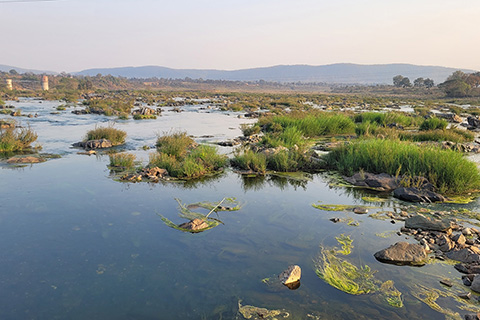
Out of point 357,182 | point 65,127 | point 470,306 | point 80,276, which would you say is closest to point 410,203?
point 357,182

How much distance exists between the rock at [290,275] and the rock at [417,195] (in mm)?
4593

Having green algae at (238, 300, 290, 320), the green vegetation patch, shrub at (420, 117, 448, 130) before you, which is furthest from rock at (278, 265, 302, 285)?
shrub at (420, 117, 448, 130)

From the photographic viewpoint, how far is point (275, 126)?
1848 centimetres

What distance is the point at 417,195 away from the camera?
8.48 metres

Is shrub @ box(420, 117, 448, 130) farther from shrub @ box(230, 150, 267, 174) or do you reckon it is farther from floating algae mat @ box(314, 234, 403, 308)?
floating algae mat @ box(314, 234, 403, 308)

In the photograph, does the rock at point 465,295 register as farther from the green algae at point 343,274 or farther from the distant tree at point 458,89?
the distant tree at point 458,89

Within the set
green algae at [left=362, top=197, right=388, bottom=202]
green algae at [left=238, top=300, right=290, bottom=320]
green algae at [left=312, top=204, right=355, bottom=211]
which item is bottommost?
green algae at [left=238, top=300, right=290, bottom=320]

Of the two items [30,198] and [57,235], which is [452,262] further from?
[30,198]

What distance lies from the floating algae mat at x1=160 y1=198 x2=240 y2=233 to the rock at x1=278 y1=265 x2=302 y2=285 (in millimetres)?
2168

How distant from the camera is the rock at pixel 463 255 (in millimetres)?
5473

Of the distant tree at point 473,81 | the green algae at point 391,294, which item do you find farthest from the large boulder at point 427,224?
the distant tree at point 473,81

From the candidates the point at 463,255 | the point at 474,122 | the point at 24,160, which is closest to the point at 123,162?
the point at 24,160

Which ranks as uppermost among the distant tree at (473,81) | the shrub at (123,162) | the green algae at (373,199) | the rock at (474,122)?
the distant tree at (473,81)

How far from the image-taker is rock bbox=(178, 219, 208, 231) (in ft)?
22.3
